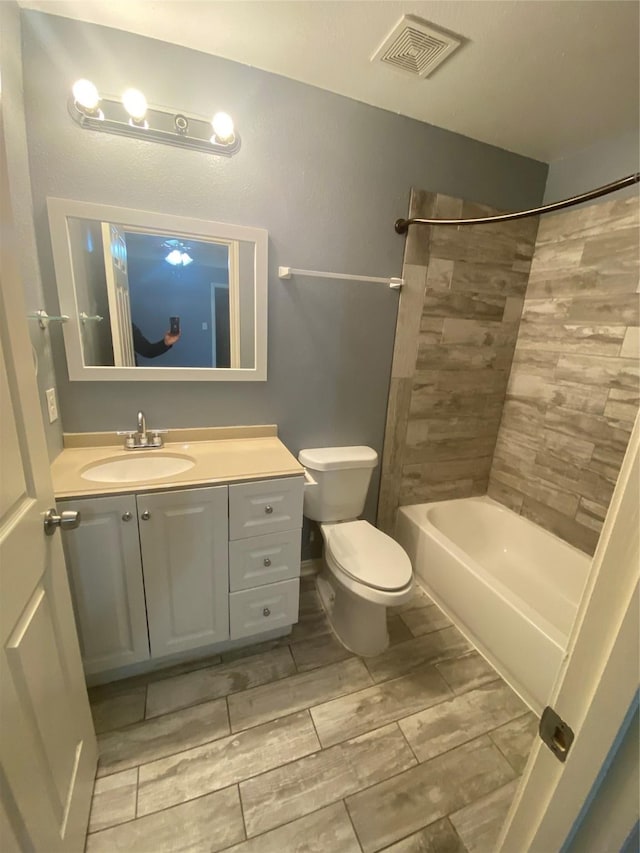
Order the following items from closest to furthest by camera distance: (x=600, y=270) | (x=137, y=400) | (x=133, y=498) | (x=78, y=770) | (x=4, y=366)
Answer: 1. (x=4, y=366)
2. (x=78, y=770)
3. (x=133, y=498)
4. (x=137, y=400)
5. (x=600, y=270)

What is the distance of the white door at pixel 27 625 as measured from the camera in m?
0.65

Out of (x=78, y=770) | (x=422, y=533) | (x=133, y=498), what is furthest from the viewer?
(x=422, y=533)

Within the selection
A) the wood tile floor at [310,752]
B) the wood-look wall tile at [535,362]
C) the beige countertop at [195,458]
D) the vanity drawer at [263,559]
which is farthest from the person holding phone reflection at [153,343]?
the wood-look wall tile at [535,362]

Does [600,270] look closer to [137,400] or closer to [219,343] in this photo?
→ [219,343]

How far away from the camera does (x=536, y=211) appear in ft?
4.52

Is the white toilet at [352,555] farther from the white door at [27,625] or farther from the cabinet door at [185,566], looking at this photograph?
the white door at [27,625]

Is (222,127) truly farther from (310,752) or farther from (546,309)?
(310,752)

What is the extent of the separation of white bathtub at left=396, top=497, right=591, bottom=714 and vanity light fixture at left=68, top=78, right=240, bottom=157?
2.06 meters

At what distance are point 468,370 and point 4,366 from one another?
2.11 m

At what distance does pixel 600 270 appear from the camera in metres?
1.79

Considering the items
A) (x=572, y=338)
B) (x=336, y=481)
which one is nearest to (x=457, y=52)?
(x=572, y=338)

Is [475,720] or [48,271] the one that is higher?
[48,271]

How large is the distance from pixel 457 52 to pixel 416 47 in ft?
0.50

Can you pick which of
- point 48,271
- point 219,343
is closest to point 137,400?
point 219,343
